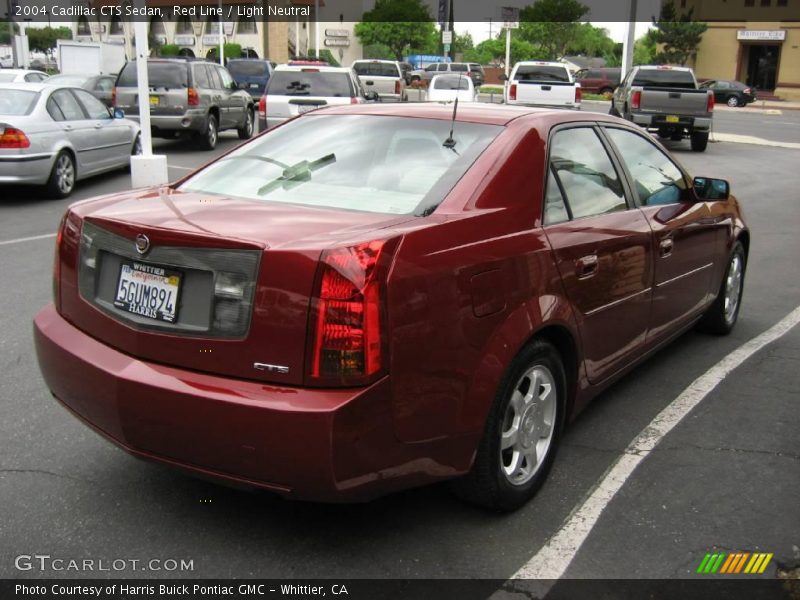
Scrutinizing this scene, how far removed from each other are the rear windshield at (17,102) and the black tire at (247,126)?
358 inches

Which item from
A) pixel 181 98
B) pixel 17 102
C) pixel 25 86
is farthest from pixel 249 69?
pixel 17 102

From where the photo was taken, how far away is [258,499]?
3584mm

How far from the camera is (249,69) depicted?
3066 centimetres

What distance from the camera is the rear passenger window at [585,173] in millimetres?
3912

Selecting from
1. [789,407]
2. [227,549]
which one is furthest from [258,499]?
[789,407]

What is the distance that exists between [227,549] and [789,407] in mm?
3295

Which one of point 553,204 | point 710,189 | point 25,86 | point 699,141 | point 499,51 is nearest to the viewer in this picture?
point 553,204

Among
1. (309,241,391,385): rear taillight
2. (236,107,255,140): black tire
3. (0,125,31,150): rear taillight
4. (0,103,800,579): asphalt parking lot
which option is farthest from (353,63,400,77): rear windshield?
(309,241,391,385): rear taillight

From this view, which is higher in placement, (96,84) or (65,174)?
(96,84)

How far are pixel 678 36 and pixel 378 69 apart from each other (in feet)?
110

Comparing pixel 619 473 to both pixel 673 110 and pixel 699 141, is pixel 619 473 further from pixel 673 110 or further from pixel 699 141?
pixel 699 141

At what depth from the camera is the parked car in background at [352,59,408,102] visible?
91.6 ft

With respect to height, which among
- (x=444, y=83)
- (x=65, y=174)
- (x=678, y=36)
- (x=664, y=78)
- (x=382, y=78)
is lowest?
(x=65, y=174)

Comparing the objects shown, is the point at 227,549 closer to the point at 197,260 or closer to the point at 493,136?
the point at 197,260
